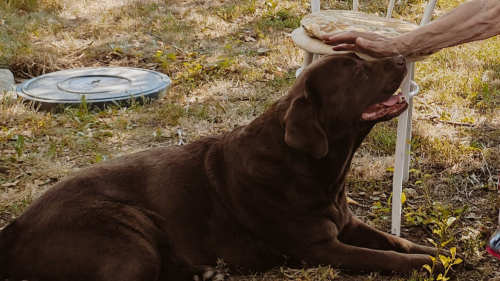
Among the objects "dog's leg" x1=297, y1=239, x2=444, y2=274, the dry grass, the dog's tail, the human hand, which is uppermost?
the human hand

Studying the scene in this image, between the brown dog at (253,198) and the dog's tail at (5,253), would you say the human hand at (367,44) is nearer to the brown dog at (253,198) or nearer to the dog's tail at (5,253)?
the brown dog at (253,198)

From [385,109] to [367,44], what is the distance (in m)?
0.38

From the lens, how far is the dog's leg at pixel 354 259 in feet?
10.5

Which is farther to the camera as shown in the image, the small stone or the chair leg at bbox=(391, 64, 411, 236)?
the small stone

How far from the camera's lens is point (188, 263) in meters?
3.23

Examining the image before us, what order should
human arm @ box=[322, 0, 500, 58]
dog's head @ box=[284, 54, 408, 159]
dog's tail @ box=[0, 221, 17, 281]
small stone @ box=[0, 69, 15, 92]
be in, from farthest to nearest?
small stone @ box=[0, 69, 15, 92] < human arm @ box=[322, 0, 500, 58] < dog's head @ box=[284, 54, 408, 159] < dog's tail @ box=[0, 221, 17, 281]

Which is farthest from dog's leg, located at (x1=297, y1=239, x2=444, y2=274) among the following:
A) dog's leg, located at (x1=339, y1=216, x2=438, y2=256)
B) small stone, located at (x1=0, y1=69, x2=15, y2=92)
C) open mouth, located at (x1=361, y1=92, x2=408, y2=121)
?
small stone, located at (x1=0, y1=69, x2=15, y2=92)

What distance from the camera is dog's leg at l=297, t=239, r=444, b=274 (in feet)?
10.5

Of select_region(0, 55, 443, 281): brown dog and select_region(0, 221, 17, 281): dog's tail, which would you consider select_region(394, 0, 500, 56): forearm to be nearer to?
select_region(0, 55, 443, 281): brown dog

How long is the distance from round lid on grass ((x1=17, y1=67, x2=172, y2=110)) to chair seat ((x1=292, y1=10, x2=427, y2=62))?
239 centimetres

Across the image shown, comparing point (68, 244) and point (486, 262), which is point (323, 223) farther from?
point (68, 244)

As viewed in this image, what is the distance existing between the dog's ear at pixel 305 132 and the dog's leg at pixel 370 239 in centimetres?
66

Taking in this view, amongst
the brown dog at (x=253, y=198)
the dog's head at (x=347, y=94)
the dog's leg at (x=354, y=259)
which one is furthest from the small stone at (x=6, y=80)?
the dog's leg at (x=354, y=259)

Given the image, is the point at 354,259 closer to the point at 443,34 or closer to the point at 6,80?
the point at 443,34
